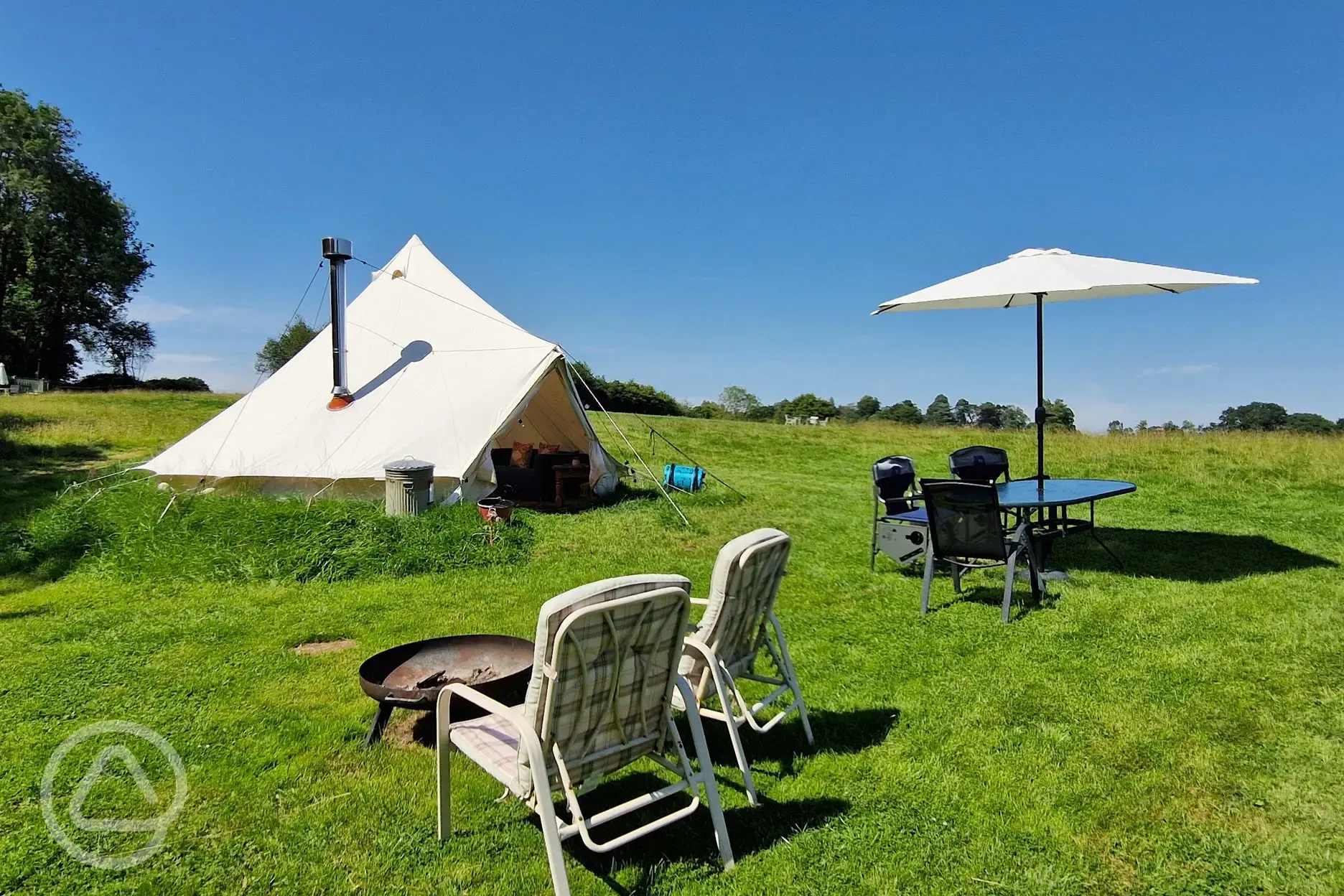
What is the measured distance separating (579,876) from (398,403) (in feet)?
28.5

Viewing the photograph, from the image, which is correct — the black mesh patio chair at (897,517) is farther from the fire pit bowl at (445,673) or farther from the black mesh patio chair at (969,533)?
the fire pit bowl at (445,673)

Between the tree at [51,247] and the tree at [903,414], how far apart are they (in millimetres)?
33186

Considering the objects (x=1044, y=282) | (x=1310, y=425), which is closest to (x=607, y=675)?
(x=1044, y=282)

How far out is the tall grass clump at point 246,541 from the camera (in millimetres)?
7066

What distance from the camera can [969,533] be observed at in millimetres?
5660

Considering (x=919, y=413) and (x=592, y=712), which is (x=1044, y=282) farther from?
(x=919, y=413)

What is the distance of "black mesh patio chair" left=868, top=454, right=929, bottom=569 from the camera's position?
22.5 ft

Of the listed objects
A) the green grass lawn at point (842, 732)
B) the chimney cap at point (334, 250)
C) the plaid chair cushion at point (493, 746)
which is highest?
the chimney cap at point (334, 250)

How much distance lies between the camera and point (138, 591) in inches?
255

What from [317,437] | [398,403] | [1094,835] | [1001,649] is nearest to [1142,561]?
[1001,649]

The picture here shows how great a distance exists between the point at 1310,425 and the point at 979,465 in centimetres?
1462

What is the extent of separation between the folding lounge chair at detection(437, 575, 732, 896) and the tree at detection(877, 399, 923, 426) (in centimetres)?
2221

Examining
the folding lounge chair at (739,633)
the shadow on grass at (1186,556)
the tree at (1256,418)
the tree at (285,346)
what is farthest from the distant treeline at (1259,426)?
the tree at (285,346)

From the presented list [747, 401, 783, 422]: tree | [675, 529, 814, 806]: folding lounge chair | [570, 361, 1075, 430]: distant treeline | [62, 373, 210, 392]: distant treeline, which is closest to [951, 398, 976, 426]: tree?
[570, 361, 1075, 430]: distant treeline
